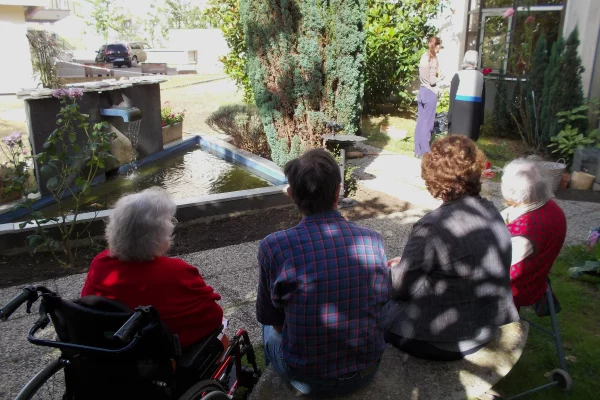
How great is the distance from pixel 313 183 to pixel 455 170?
2.48ft

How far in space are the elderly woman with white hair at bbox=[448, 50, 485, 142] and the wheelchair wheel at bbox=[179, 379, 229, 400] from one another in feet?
19.4

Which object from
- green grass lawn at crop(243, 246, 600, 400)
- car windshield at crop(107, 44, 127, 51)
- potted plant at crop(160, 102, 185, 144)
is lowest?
green grass lawn at crop(243, 246, 600, 400)

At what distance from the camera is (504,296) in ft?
7.28

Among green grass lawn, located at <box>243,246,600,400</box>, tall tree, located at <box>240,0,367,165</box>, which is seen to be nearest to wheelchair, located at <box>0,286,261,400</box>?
green grass lawn, located at <box>243,246,600,400</box>

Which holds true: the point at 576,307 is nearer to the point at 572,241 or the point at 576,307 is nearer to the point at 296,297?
the point at 572,241

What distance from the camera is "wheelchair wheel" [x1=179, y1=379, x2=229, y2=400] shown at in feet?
6.18

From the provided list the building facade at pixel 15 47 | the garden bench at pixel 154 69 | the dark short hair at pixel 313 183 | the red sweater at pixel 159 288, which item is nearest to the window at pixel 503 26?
the dark short hair at pixel 313 183

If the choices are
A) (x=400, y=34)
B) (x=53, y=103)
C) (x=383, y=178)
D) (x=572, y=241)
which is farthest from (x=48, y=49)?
(x=572, y=241)

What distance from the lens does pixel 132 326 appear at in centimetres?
158

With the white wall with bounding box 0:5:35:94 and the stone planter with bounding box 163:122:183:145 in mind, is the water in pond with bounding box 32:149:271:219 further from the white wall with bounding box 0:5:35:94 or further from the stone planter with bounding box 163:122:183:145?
the white wall with bounding box 0:5:35:94

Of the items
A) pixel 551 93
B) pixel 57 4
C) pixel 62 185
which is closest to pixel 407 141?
pixel 551 93

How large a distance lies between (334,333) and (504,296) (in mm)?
883

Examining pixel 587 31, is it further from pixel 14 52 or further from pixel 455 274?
pixel 14 52

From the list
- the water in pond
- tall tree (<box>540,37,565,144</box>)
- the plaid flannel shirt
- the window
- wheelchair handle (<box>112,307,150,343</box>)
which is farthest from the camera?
the window
